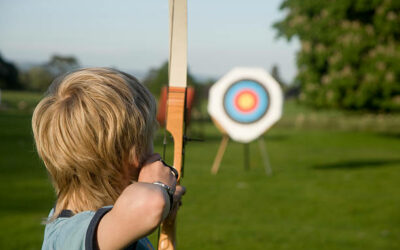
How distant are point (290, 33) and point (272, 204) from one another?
38.9ft

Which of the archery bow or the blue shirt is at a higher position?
the archery bow

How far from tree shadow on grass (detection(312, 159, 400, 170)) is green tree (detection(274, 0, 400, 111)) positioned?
5565 mm

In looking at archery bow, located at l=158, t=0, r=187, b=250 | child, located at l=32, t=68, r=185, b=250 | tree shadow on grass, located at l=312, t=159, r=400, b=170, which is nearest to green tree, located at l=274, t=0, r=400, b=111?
tree shadow on grass, located at l=312, t=159, r=400, b=170

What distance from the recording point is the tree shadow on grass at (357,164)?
8586mm

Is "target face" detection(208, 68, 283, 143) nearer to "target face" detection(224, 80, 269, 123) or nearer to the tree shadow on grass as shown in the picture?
"target face" detection(224, 80, 269, 123)

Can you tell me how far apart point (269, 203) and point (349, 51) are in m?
11.1

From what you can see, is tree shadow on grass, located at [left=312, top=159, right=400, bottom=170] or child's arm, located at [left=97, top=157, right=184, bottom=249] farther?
tree shadow on grass, located at [left=312, top=159, right=400, bottom=170]

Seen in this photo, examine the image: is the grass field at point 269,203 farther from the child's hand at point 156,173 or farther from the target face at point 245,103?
the child's hand at point 156,173

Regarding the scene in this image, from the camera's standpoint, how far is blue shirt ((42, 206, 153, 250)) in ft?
2.75

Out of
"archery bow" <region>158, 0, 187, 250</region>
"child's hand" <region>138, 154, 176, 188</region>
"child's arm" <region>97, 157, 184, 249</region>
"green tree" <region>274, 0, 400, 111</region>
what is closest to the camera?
"child's arm" <region>97, 157, 184, 249</region>

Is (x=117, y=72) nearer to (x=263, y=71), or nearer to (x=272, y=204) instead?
(x=272, y=204)

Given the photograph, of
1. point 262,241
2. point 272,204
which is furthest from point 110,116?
point 272,204

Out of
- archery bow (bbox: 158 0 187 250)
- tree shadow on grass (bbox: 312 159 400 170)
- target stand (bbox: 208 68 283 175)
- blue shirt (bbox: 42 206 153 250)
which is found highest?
archery bow (bbox: 158 0 187 250)

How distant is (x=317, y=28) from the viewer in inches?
620
